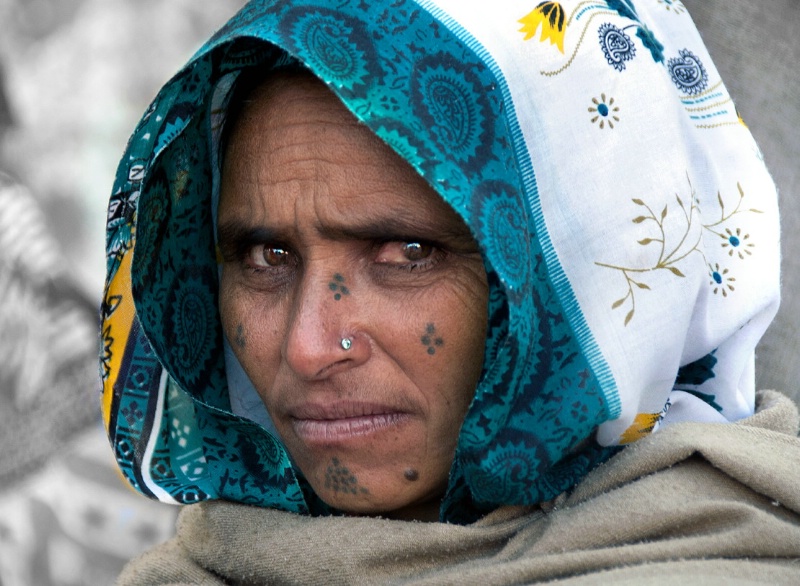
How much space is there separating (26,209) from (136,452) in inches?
68.8

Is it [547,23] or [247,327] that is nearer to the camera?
[547,23]

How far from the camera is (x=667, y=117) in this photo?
1882mm

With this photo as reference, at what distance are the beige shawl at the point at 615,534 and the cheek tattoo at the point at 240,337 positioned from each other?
355mm

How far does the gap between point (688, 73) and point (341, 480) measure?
1.08 metres

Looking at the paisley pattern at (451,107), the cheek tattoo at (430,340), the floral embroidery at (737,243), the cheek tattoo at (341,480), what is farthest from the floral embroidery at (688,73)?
the cheek tattoo at (341,480)

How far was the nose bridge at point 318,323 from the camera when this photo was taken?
1.79 meters

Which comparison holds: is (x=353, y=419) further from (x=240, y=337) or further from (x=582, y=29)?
(x=582, y=29)

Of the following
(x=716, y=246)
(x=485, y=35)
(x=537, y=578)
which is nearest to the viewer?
(x=537, y=578)

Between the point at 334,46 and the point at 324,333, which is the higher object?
the point at 334,46

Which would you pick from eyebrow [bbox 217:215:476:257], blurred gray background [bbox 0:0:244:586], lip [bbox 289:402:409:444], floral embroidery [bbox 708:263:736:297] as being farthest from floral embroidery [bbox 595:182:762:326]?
blurred gray background [bbox 0:0:244:586]

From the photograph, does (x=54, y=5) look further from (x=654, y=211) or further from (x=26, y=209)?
(x=654, y=211)

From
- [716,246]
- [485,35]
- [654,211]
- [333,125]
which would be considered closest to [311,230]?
[333,125]

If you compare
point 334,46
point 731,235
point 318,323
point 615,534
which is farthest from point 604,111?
point 615,534

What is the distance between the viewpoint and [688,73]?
81.0 inches
